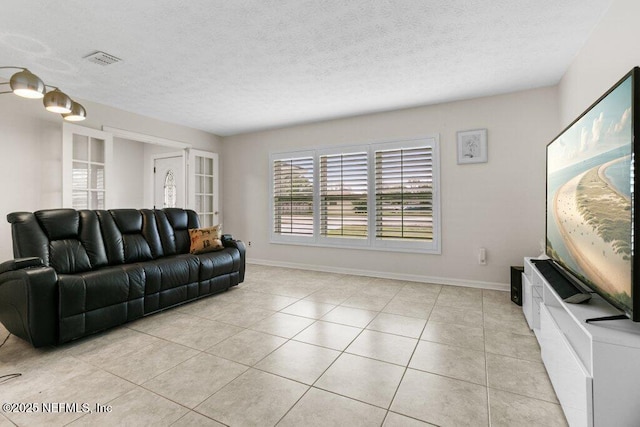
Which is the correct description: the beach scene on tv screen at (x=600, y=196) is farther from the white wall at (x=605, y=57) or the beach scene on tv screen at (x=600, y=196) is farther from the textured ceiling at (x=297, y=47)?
the textured ceiling at (x=297, y=47)

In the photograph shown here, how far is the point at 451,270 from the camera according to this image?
414 centimetres

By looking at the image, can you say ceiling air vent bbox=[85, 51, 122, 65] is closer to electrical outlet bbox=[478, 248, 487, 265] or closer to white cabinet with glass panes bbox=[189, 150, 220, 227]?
white cabinet with glass panes bbox=[189, 150, 220, 227]

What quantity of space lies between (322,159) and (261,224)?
5.85 feet

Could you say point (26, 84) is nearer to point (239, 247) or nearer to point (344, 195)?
point (239, 247)

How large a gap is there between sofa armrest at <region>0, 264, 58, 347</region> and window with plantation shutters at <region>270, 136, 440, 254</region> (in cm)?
350

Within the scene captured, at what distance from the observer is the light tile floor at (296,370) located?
→ 1.58m

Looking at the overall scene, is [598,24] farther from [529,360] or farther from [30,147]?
[30,147]

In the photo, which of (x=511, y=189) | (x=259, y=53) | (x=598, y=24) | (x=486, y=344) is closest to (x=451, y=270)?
(x=511, y=189)

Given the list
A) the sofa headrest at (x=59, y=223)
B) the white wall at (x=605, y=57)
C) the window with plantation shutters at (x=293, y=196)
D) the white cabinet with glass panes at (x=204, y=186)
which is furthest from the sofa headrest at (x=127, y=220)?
the white wall at (x=605, y=57)

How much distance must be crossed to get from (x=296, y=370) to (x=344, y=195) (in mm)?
3250

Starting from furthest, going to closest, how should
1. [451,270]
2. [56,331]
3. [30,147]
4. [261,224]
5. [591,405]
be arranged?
[261,224] → [451,270] → [30,147] → [56,331] → [591,405]

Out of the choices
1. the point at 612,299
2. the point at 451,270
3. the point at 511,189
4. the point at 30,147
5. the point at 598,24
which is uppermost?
the point at 598,24

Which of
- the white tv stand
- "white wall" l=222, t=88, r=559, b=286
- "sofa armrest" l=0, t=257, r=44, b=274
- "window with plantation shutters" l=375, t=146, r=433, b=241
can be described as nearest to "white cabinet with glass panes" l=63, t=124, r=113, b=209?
"sofa armrest" l=0, t=257, r=44, b=274

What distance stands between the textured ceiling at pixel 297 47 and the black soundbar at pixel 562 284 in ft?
6.38
